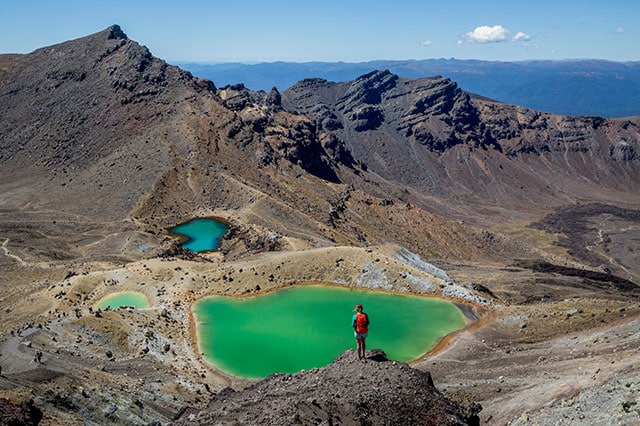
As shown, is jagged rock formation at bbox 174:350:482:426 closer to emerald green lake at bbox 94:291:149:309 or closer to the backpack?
the backpack

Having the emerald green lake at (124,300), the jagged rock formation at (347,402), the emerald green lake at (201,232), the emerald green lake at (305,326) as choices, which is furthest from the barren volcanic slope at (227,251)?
the emerald green lake at (201,232)

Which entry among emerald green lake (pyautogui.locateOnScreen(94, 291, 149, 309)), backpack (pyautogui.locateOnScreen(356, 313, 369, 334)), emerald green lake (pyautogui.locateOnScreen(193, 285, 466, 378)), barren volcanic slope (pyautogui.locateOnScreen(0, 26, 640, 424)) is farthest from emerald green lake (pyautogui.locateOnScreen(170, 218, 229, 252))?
backpack (pyautogui.locateOnScreen(356, 313, 369, 334))

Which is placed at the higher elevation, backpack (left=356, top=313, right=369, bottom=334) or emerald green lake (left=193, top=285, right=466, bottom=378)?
backpack (left=356, top=313, right=369, bottom=334)

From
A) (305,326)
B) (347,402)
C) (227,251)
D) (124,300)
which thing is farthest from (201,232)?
(347,402)

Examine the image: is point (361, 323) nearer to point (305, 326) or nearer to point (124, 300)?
point (305, 326)

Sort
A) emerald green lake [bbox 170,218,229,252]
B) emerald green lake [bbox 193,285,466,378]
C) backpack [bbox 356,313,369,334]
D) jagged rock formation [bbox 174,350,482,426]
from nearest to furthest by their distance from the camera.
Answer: jagged rock formation [bbox 174,350,482,426] → backpack [bbox 356,313,369,334] → emerald green lake [bbox 193,285,466,378] → emerald green lake [bbox 170,218,229,252]

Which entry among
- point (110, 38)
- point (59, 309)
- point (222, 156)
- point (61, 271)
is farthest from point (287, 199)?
point (110, 38)

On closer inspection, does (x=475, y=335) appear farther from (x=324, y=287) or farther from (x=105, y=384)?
(x=105, y=384)

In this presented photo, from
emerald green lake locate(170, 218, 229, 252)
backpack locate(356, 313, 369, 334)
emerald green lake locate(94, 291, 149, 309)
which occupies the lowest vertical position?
emerald green lake locate(170, 218, 229, 252)
